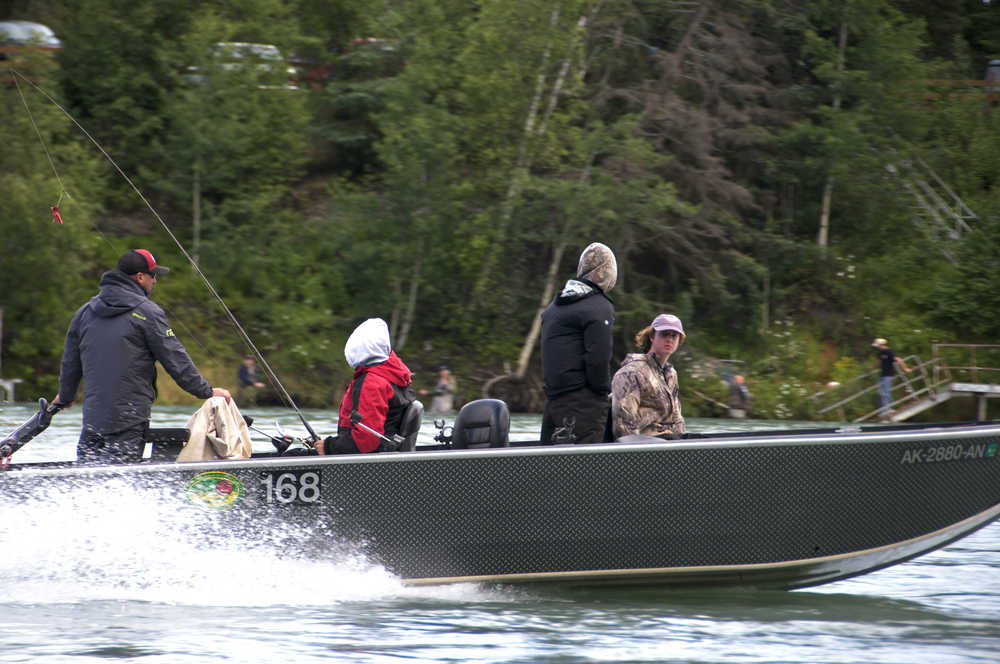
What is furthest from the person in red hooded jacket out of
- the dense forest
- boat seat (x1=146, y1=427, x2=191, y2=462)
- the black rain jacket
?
the dense forest

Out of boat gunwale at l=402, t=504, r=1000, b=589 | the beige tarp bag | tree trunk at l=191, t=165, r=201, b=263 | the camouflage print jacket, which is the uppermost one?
tree trunk at l=191, t=165, r=201, b=263

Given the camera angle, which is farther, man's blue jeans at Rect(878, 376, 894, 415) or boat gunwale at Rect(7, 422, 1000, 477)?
man's blue jeans at Rect(878, 376, 894, 415)

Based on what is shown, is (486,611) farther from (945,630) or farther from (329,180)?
(329,180)

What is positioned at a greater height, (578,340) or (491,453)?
(578,340)

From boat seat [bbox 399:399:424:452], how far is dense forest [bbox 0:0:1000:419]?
63.0 feet

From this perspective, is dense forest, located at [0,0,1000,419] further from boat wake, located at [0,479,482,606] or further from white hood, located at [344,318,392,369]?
white hood, located at [344,318,392,369]

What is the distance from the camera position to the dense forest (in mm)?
26141

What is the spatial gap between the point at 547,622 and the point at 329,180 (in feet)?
92.6

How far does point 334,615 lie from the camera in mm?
5379

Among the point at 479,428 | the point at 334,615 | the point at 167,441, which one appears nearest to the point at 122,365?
the point at 167,441

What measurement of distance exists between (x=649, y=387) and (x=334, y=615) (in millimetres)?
1787

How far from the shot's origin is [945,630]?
5.42 metres

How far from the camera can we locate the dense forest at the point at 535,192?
85.8 ft

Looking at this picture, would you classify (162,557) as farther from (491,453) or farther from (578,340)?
(578,340)
